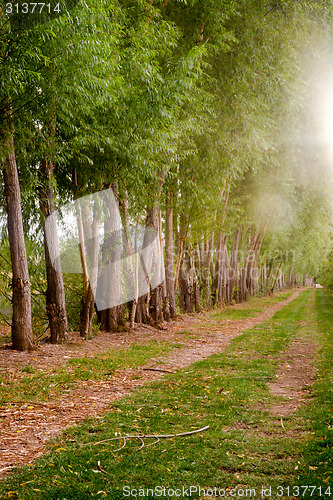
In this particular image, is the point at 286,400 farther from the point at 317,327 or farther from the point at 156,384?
the point at 317,327

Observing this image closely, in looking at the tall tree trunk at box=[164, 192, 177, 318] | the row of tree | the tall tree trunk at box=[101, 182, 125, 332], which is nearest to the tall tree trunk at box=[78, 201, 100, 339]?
the row of tree

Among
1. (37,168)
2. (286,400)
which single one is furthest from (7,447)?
(37,168)

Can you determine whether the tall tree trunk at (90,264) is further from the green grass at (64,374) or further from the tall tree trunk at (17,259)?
the tall tree trunk at (17,259)

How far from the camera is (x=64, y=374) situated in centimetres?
836

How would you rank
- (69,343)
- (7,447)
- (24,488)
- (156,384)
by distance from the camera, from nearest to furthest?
(24,488), (7,447), (156,384), (69,343)

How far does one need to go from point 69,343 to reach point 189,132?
7779mm

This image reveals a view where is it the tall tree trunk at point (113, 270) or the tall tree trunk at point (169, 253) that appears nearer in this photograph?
the tall tree trunk at point (113, 270)

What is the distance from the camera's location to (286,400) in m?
6.88

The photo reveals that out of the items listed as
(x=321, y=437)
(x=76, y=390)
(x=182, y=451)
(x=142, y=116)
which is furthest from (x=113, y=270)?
(x=321, y=437)

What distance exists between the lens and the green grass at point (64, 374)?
23.1 ft

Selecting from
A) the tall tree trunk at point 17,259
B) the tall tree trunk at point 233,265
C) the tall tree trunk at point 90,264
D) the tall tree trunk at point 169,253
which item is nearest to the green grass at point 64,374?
the tall tree trunk at point 17,259

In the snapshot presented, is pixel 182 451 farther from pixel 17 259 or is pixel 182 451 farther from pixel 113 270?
pixel 113 270

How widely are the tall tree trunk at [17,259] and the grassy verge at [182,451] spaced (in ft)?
12.4

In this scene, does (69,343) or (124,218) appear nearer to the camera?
(69,343)
